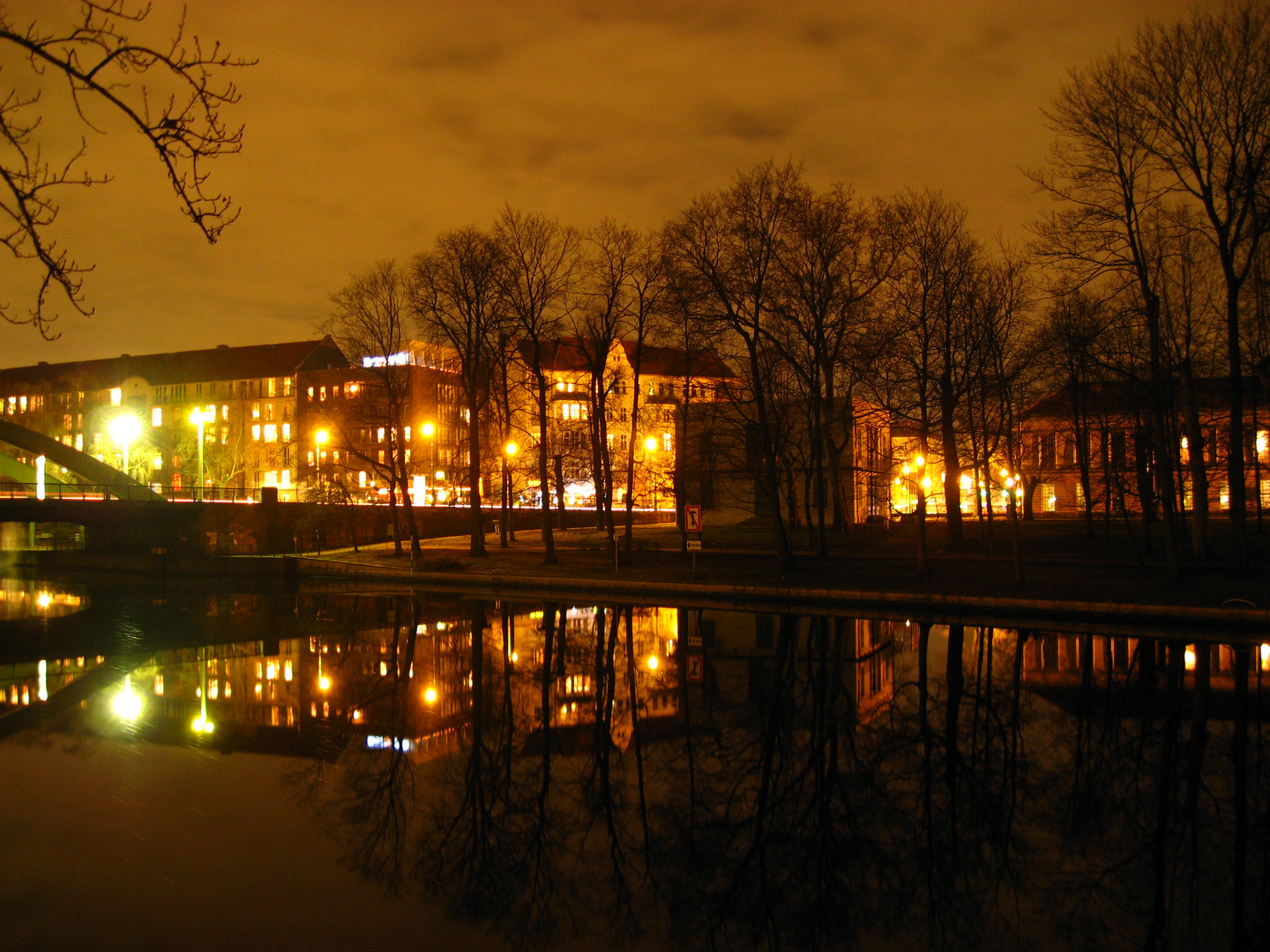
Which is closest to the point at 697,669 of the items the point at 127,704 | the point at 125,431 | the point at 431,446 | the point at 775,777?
the point at 775,777

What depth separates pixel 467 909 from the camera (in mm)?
7016

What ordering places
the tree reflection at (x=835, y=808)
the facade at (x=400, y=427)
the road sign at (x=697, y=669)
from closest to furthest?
1. the tree reflection at (x=835, y=808)
2. the road sign at (x=697, y=669)
3. the facade at (x=400, y=427)

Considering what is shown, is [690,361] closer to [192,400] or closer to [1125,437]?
[1125,437]

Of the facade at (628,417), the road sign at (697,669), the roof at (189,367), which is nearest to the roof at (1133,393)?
the facade at (628,417)

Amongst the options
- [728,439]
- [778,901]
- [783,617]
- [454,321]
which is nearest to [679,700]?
[778,901]

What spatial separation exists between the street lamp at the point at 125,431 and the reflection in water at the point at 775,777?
173 feet

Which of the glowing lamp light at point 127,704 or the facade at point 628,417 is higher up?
the facade at point 628,417

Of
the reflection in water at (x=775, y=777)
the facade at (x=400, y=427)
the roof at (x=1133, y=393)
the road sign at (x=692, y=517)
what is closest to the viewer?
the reflection in water at (x=775, y=777)

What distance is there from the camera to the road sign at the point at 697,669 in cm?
1608

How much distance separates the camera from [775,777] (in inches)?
396

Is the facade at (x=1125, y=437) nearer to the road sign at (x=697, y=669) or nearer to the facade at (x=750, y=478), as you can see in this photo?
the facade at (x=750, y=478)

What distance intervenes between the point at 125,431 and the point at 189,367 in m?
58.0

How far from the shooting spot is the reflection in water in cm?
697

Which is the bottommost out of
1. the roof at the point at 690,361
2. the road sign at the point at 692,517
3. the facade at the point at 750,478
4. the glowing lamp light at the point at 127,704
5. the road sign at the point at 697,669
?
the road sign at the point at 697,669
